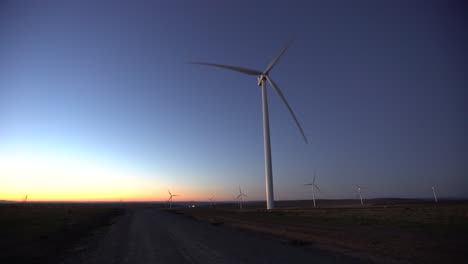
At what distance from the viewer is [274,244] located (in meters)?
20.7

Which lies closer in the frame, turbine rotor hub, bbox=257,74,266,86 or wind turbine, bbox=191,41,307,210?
wind turbine, bbox=191,41,307,210

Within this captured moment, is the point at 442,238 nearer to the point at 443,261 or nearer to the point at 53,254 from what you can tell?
the point at 443,261

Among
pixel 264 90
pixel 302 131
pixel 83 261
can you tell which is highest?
pixel 264 90

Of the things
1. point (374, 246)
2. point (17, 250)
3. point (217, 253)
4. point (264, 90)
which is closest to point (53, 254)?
point (17, 250)

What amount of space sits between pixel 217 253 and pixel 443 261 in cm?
1090

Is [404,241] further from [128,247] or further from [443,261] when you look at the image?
[128,247]

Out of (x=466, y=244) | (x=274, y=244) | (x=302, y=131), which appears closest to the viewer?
(x=466, y=244)

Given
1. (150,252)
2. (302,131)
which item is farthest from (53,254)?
(302,131)

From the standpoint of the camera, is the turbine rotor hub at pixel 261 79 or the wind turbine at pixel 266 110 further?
the turbine rotor hub at pixel 261 79

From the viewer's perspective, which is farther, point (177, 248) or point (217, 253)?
point (177, 248)

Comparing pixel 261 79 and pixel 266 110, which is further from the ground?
pixel 261 79

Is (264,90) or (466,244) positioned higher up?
(264,90)

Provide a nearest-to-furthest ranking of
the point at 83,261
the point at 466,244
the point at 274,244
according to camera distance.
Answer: the point at 83,261 → the point at 466,244 → the point at 274,244

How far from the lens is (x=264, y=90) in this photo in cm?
7550
